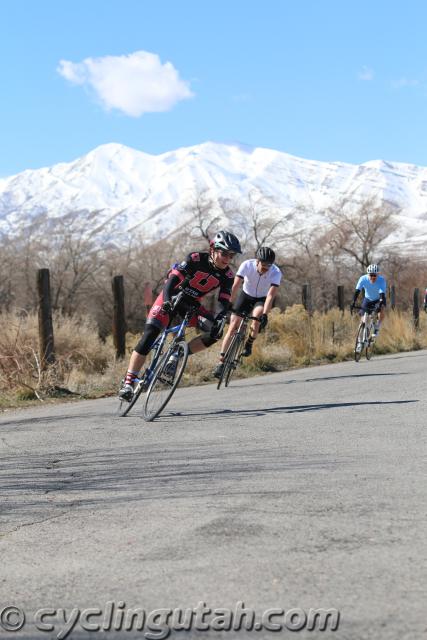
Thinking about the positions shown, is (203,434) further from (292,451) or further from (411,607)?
(411,607)

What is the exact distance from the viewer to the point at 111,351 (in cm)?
2066

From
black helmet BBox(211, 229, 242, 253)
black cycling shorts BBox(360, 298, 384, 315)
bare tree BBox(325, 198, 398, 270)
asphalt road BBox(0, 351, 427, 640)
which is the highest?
bare tree BBox(325, 198, 398, 270)

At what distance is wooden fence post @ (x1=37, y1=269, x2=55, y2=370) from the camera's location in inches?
588

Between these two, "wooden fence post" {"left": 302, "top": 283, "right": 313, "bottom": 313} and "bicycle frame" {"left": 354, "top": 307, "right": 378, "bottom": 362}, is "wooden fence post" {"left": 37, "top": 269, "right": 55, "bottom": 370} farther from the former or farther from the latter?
"wooden fence post" {"left": 302, "top": 283, "right": 313, "bottom": 313}

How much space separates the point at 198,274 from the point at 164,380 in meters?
1.23

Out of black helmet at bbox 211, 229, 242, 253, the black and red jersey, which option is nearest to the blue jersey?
A: the black and red jersey

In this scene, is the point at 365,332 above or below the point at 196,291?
below

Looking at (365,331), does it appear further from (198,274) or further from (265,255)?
(198,274)

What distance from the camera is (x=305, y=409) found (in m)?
10.2

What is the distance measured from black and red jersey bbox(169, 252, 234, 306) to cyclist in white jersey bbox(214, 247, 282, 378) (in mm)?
3188

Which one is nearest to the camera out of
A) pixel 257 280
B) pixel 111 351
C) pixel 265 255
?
pixel 265 255

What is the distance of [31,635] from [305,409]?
22.6 feet

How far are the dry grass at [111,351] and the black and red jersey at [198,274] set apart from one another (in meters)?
4.32

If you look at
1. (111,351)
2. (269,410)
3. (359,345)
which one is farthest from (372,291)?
(269,410)
